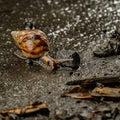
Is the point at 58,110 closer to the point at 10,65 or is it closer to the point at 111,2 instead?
the point at 10,65

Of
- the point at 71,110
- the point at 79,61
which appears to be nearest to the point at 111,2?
the point at 79,61

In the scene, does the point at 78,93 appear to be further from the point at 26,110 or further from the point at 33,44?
the point at 33,44

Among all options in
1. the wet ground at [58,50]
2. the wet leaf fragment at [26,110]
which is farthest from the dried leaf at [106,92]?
the wet leaf fragment at [26,110]

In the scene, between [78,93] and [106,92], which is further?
[78,93]

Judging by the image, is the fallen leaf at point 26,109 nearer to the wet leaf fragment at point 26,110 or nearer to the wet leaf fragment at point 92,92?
the wet leaf fragment at point 26,110

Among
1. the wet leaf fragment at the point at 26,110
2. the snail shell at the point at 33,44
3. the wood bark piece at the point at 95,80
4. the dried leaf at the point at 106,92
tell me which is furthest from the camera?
the snail shell at the point at 33,44

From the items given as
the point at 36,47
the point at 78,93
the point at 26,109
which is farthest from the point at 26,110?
the point at 36,47

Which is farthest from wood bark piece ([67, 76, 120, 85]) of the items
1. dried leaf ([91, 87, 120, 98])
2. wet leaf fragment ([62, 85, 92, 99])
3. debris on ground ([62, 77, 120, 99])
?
dried leaf ([91, 87, 120, 98])
